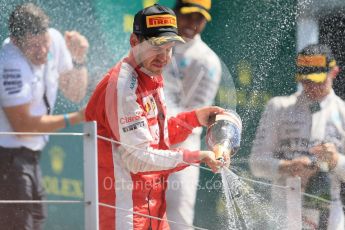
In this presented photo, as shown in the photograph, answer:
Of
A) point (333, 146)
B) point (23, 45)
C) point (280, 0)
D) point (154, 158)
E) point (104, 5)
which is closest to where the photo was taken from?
point (154, 158)

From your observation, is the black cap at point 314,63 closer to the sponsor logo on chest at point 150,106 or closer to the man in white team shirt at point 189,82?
the man in white team shirt at point 189,82

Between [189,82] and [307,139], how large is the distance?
72 centimetres

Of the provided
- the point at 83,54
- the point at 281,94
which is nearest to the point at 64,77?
the point at 83,54

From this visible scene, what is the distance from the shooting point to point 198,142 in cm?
502

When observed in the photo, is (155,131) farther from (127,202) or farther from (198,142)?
(198,142)

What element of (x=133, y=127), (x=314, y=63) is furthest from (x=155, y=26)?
(x=314, y=63)

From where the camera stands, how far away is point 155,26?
3801 millimetres

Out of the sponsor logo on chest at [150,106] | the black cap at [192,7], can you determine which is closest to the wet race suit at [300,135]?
the black cap at [192,7]

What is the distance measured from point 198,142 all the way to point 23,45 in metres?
1.02

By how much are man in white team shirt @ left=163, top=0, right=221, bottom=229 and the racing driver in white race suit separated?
0.35 meters

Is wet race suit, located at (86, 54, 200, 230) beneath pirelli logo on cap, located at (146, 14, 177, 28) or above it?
beneath

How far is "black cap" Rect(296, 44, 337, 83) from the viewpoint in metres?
5.21

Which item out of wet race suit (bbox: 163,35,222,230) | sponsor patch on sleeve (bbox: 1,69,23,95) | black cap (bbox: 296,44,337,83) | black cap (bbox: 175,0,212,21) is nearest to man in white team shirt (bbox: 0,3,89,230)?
sponsor patch on sleeve (bbox: 1,69,23,95)

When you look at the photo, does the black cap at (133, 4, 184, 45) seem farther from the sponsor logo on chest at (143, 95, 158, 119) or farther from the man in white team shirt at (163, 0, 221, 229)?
the man in white team shirt at (163, 0, 221, 229)
